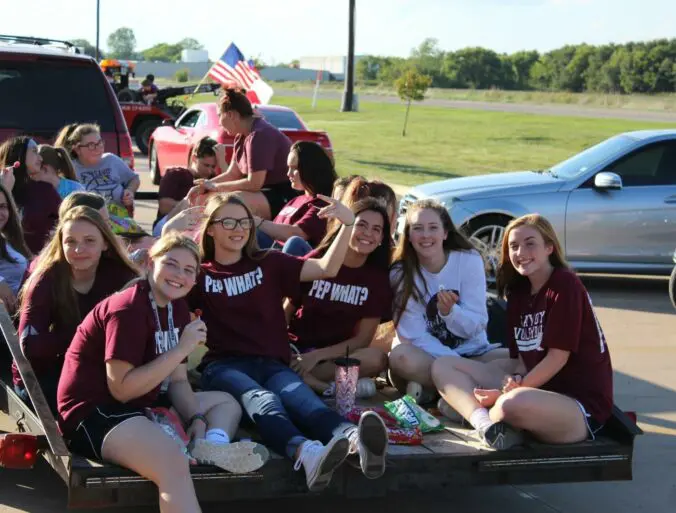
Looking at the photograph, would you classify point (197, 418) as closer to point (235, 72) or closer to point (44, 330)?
point (44, 330)

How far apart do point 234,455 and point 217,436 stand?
30 centimetres

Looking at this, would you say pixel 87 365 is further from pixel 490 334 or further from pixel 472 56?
pixel 472 56

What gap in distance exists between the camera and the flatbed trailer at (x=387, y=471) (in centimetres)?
457

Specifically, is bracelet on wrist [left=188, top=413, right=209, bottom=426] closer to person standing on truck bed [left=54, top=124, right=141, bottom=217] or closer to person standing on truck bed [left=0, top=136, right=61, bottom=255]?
person standing on truck bed [left=0, top=136, right=61, bottom=255]

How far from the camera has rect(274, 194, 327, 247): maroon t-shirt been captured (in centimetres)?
743

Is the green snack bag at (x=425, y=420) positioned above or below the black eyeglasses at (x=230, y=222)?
below

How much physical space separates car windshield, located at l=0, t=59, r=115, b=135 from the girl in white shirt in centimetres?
534

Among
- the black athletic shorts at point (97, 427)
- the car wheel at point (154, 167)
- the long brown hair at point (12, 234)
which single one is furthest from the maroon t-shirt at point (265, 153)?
the car wheel at point (154, 167)

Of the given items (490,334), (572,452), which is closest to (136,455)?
(572,452)

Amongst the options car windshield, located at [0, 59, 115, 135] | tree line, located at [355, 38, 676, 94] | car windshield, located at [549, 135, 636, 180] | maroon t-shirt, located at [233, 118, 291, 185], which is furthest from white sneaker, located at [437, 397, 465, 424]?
tree line, located at [355, 38, 676, 94]

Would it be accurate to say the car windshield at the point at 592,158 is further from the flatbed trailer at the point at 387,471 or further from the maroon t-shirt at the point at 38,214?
the flatbed trailer at the point at 387,471

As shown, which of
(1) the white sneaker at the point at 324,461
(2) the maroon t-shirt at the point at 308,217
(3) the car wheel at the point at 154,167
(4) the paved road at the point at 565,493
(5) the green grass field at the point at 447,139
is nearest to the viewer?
(1) the white sneaker at the point at 324,461

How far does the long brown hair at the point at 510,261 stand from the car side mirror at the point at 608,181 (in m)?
5.78

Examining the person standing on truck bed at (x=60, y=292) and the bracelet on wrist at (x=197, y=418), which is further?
the person standing on truck bed at (x=60, y=292)
